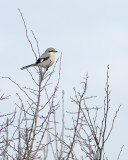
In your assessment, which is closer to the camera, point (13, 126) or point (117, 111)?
point (117, 111)

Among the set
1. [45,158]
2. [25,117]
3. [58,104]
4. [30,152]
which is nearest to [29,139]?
[30,152]

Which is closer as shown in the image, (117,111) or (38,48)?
(117,111)

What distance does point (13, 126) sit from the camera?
4742mm

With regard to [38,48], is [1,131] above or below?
below

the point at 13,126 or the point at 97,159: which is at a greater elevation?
the point at 13,126

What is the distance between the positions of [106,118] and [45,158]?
2513mm

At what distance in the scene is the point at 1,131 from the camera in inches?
181

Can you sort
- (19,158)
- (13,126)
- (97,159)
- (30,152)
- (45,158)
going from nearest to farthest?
1. (97,159)
2. (30,152)
3. (19,158)
4. (13,126)
5. (45,158)

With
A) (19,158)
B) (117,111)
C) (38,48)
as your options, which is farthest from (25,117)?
(117,111)

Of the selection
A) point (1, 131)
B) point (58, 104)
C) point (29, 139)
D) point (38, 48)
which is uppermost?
point (38, 48)

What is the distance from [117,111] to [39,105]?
1396mm

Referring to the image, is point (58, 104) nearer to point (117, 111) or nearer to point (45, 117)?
point (45, 117)

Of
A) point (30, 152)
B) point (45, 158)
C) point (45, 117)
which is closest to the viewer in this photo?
point (30, 152)

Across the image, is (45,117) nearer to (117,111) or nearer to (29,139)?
(29,139)
